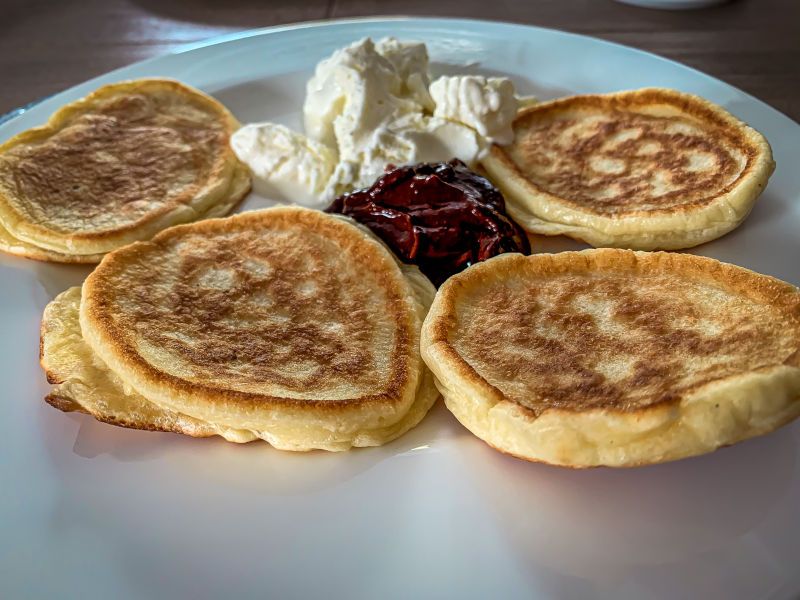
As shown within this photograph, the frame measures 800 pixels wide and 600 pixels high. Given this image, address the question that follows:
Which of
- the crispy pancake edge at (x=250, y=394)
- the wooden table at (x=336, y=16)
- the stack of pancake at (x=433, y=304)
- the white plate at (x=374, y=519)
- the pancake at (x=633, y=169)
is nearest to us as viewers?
the white plate at (x=374, y=519)

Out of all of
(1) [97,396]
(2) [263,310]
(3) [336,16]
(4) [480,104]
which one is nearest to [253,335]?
(2) [263,310]

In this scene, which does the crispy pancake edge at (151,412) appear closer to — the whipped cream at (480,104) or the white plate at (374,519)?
the white plate at (374,519)

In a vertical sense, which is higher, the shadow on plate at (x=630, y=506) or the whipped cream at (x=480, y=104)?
the whipped cream at (x=480, y=104)

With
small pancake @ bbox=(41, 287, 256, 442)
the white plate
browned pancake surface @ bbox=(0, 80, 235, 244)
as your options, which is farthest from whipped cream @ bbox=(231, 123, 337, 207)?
the white plate

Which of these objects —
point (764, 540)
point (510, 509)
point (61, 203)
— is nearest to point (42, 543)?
point (510, 509)

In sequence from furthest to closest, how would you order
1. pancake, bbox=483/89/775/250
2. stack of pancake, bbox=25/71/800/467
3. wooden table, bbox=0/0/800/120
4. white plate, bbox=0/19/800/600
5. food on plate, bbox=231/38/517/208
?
1. wooden table, bbox=0/0/800/120
2. food on plate, bbox=231/38/517/208
3. pancake, bbox=483/89/775/250
4. stack of pancake, bbox=25/71/800/467
5. white plate, bbox=0/19/800/600

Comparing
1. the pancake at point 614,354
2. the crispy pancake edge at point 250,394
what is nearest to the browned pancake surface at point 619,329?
the pancake at point 614,354

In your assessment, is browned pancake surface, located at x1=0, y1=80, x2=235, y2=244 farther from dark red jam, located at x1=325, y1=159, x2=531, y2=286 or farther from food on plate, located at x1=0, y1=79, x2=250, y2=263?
dark red jam, located at x1=325, y1=159, x2=531, y2=286
